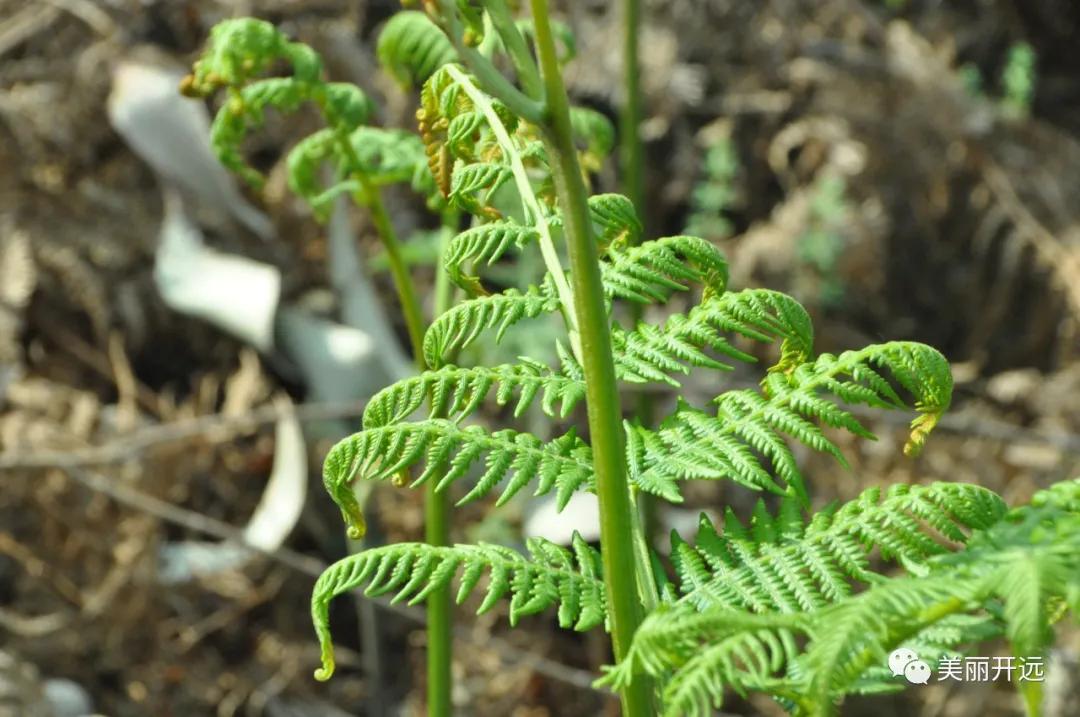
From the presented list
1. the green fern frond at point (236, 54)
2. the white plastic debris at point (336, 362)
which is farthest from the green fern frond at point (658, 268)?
the white plastic debris at point (336, 362)

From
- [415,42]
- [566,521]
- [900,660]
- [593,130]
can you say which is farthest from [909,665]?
[566,521]

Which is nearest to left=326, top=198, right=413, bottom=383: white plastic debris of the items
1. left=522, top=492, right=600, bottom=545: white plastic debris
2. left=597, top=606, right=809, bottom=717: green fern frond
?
left=522, top=492, right=600, bottom=545: white plastic debris

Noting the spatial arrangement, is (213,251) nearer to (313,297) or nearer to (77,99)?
(313,297)

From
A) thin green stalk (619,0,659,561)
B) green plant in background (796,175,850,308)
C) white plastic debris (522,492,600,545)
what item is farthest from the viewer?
green plant in background (796,175,850,308)

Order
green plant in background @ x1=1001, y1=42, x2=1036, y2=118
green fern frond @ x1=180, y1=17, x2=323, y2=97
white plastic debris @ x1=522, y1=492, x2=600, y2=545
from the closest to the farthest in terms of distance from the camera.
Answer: green fern frond @ x1=180, y1=17, x2=323, y2=97 → white plastic debris @ x1=522, y1=492, x2=600, y2=545 → green plant in background @ x1=1001, y1=42, x2=1036, y2=118

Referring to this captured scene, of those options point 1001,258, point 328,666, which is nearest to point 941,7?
point 1001,258

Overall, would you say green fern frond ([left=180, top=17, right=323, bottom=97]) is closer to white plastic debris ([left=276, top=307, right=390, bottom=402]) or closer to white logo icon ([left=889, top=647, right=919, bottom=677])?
white logo icon ([left=889, top=647, right=919, bottom=677])

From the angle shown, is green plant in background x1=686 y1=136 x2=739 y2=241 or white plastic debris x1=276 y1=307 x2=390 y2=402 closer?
white plastic debris x1=276 y1=307 x2=390 y2=402

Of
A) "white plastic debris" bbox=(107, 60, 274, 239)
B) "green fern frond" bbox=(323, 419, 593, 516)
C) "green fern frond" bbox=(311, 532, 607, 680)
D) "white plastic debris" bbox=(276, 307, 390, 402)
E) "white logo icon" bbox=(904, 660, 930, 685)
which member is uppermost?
"green fern frond" bbox=(323, 419, 593, 516)
